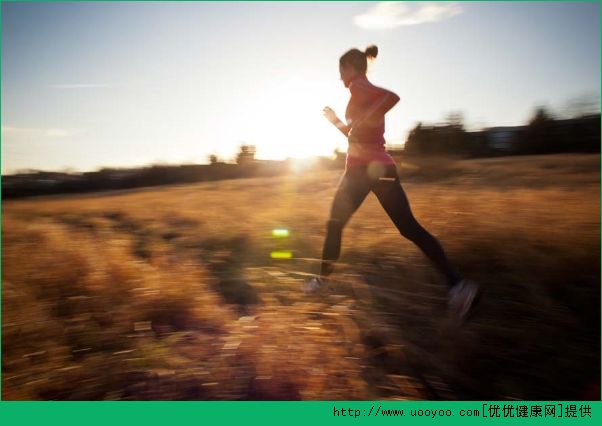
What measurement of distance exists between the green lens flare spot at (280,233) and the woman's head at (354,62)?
9.69 feet

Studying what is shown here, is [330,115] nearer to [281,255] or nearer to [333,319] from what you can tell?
[333,319]

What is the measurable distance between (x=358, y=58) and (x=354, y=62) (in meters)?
0.04

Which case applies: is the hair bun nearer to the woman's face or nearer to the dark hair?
the dark hair

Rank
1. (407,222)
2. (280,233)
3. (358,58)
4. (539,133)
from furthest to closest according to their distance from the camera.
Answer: (539,133) → (280,233) → (358,58) → (407,222)

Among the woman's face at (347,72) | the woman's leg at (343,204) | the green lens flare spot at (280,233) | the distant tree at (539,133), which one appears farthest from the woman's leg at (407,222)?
the distant tree at (539,133)

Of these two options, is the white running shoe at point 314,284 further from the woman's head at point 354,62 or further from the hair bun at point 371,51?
the hair bun at point 371,51

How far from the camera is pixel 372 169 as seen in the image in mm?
3211

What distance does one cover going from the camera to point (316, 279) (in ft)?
11.5

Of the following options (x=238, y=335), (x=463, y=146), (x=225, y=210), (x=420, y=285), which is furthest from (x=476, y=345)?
(x=463, y=146)

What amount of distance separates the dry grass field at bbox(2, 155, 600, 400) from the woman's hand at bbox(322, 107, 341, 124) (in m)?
1.19

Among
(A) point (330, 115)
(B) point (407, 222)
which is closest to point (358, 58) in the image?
(A) point (330, 115)

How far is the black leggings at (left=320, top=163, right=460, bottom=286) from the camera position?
313cm

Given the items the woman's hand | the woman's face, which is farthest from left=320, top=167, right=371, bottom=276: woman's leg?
the woman's face

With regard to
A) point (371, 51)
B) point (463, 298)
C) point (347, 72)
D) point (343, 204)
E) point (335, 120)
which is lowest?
point (463, 298)
